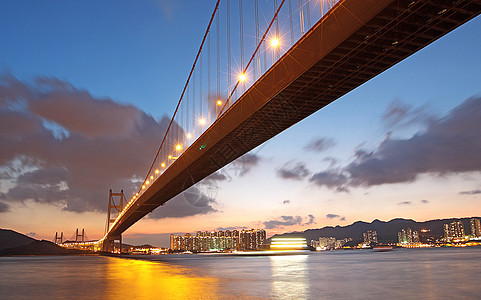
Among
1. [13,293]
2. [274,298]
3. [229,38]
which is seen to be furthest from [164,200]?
[274,298]

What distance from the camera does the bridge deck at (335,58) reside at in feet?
30.3

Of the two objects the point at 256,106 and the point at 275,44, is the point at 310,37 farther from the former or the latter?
the point at 256,106

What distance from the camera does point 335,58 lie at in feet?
37.1

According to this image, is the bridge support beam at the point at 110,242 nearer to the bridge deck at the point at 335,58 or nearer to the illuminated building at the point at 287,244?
the illuminated building at the point at 287,244

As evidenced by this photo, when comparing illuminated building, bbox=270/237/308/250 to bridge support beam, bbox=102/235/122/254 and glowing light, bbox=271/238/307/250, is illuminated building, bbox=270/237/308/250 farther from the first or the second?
bridge support beam, bbox=102/235/122/254

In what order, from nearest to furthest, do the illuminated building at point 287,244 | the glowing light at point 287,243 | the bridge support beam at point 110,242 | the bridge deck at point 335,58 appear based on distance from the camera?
the bridge deck at point 335,58
the bridge support beam at point 110,242
the illuminated building at point 287,244
the glowing light at point 287,243

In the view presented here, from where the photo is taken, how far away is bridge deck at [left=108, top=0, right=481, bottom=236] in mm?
9250

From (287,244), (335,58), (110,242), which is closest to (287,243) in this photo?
(287,244)

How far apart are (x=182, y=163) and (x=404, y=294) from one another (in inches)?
778

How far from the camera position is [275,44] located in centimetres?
1501

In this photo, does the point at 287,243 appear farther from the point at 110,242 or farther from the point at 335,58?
the point at 335,58

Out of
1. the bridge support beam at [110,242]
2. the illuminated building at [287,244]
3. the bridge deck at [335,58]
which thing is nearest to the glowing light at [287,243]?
the illuminated building at [287,244]

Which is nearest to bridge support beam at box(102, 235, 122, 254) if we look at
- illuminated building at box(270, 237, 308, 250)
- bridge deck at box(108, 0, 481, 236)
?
illuminated building at box(270, 237, 308, 250)

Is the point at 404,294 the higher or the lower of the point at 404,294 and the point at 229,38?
the lower
